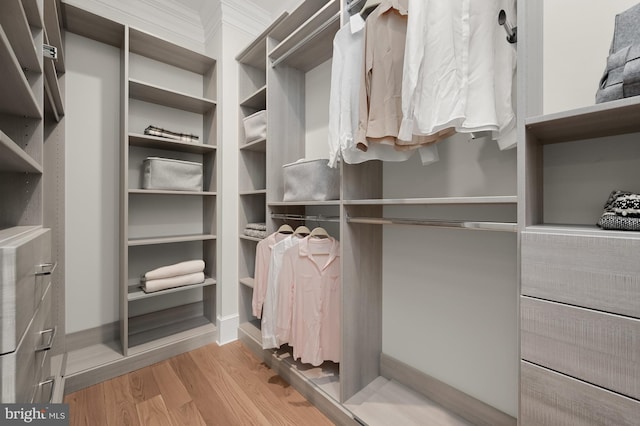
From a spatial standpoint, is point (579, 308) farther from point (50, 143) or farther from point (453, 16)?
point (50, 143)

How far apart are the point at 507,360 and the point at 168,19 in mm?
3444

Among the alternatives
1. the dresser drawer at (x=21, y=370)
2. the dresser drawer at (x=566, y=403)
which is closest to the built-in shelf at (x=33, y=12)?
the dresser drawer at (x=21, y=370)

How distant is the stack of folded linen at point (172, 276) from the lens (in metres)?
2.05

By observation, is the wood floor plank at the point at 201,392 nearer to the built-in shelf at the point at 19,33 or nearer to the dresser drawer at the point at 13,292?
the dresser drawer at the point at 13,292

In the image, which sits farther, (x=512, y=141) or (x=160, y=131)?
(x=160, y=131)

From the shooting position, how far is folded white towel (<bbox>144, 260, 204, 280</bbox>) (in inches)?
81.2

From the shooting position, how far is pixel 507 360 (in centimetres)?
126

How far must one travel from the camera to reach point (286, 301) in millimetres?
1704

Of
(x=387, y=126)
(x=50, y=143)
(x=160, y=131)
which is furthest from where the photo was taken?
(x=160, y=131)

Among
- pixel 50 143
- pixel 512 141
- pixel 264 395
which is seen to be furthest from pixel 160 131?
pixel 512 141

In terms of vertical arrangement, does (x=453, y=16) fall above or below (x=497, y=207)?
above

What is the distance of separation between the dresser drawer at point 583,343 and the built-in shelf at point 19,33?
5.95ft

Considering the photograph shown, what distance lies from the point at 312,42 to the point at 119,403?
2520 millimetres

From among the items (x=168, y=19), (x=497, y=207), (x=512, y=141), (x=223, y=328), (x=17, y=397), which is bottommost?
(x=223, y=328)
